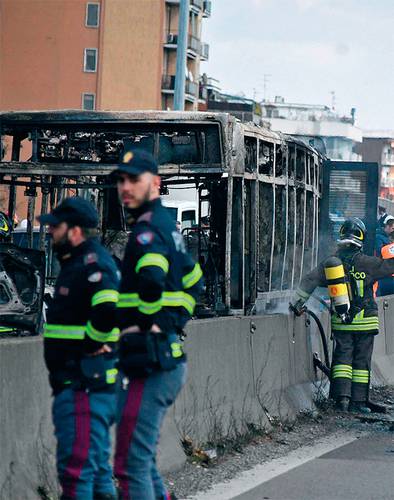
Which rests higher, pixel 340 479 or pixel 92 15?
pixel 92 15

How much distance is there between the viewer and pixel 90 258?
6859mm

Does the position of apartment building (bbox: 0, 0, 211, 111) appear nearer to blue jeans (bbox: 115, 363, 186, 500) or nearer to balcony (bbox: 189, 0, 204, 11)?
balcony (bbox: 189, 0, 204, 11)

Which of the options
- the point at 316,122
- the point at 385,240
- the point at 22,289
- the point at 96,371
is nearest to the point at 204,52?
the point at 316,122

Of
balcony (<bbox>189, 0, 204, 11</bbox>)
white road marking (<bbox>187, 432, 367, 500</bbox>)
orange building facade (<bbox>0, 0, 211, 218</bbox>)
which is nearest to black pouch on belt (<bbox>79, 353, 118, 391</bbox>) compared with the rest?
white road marking (<bbox>187, 432, 367, 500</bbox>)

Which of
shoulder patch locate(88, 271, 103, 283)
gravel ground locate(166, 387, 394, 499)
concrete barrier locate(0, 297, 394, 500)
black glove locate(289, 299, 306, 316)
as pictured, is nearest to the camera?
shoulder patch locate(88, 271, 103, 283)

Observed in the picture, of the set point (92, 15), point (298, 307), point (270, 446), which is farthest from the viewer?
point (92, 15)

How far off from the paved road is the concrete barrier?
30.2 inches

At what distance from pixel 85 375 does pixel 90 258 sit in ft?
1.91

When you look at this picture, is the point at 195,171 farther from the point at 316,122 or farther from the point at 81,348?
the point at 316,122

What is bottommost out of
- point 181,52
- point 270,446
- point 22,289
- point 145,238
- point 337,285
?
point 270,446

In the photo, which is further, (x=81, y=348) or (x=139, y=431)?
(x=81, y=348)

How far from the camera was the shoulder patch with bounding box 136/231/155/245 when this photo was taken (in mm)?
6598

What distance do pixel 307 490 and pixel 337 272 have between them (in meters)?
4.79

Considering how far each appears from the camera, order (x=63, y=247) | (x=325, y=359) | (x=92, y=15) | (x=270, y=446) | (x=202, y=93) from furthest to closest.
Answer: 1. (x=202, y=93)
2. (x=92, y=15)
3. (x=325, y=359)
4. (x=270, y=446)
5. (x=63, y=247)
